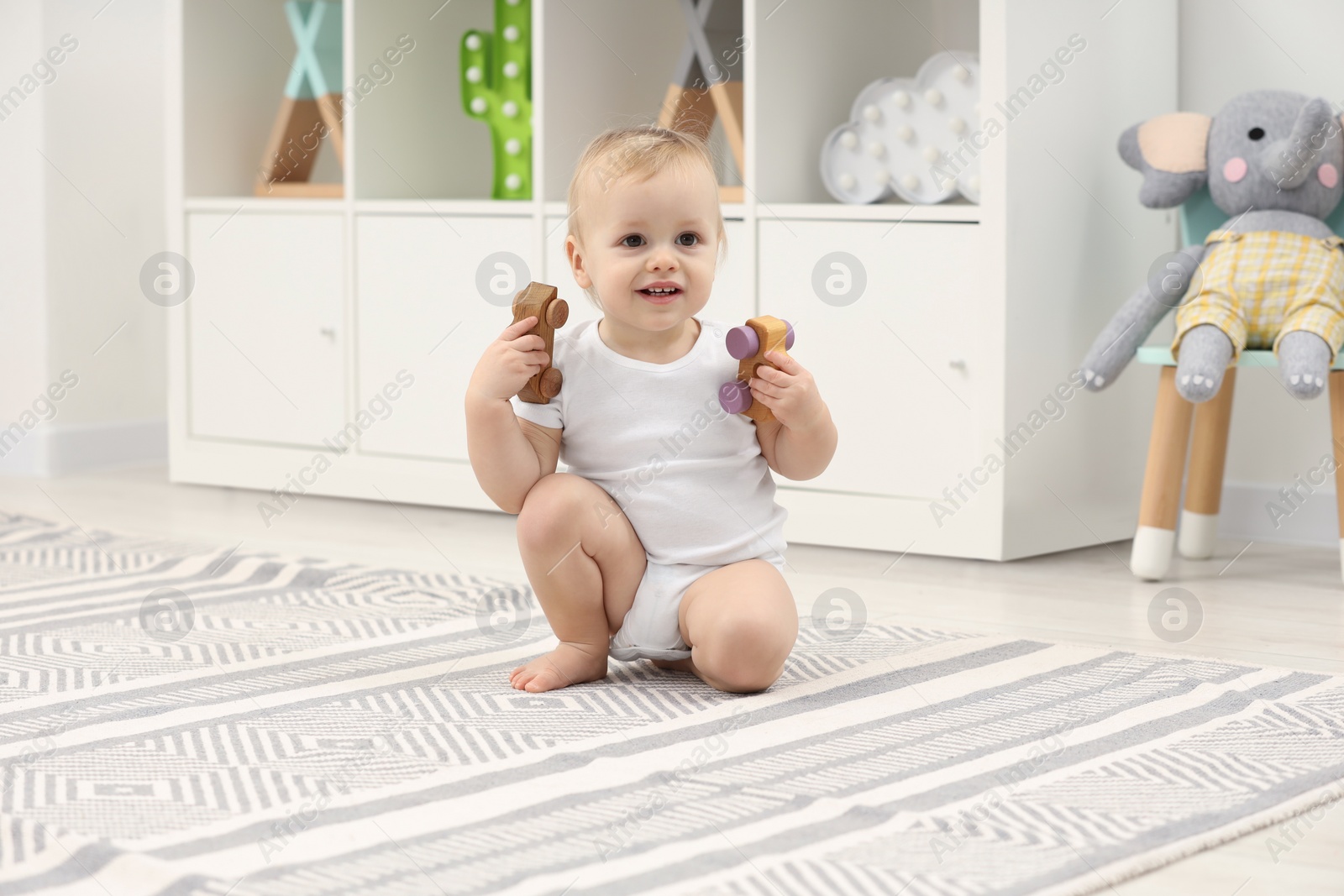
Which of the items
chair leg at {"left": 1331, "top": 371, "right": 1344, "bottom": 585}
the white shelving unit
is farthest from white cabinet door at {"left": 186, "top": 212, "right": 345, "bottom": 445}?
chair leg at {"left": 1331, "top": 371, "right": 1344, "bottom": 585}

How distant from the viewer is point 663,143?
118 cm

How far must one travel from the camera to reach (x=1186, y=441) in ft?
5.60

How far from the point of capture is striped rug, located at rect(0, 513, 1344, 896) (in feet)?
2.68

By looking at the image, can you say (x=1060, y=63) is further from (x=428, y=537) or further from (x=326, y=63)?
(x=326, y=63)

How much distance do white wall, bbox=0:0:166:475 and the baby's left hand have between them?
1.81m

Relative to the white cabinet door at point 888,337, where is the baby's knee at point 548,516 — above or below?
below

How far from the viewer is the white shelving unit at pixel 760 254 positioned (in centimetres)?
179

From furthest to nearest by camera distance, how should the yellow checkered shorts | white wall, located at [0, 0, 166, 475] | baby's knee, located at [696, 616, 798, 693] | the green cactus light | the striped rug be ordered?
white wall, located at [0, 0, 166, 475] → the green cactus light → the yellow checkered shorts → baby's knee, located at [696, 616, 798, 693] → the striped rug

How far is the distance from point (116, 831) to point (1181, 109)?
1692mm

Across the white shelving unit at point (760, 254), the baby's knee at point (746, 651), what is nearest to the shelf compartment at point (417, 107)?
the white shelving unit at point (760, 254)

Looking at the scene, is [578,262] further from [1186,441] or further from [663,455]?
[1186,441]

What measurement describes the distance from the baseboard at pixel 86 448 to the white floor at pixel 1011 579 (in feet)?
0.61

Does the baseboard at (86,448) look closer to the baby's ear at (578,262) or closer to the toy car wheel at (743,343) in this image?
the baby's ear at (578,262)

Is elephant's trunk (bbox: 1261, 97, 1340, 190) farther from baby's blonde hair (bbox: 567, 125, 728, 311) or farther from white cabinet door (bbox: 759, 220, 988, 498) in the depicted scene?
baby's blonde hair (bbox: 567, 125, 728, 311)
